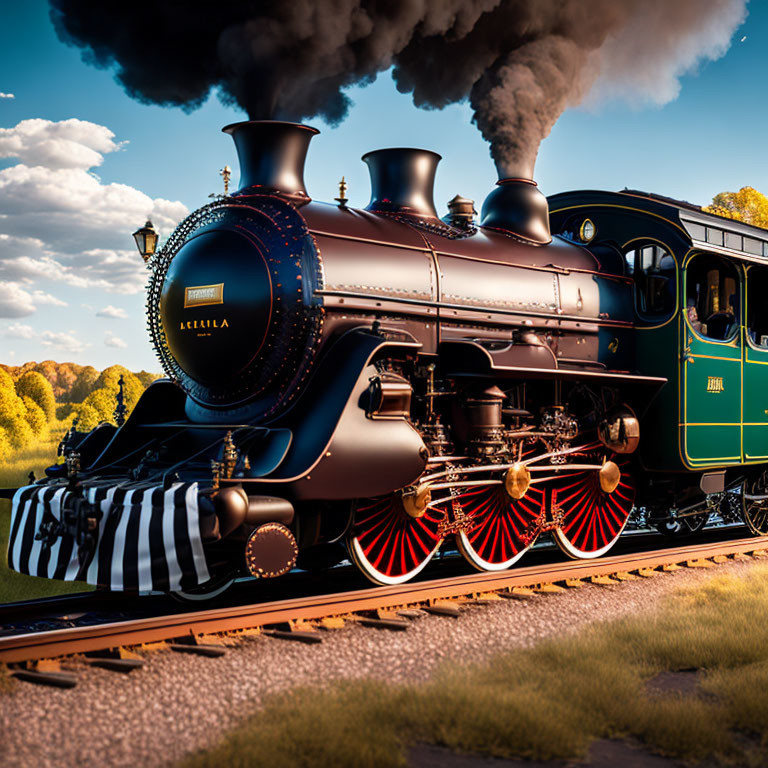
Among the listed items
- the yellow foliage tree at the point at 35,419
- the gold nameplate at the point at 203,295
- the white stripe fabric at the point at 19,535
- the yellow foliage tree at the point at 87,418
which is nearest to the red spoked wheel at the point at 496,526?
the gold nameplate at the point at 203,295

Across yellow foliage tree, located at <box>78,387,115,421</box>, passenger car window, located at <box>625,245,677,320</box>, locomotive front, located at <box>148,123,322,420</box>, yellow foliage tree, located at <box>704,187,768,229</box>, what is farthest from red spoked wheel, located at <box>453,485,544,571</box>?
yellow foliage tree, located at <box>704,187,768,229</box>

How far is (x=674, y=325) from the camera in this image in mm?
7766

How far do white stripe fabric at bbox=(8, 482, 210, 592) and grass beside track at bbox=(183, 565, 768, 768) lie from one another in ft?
4.22

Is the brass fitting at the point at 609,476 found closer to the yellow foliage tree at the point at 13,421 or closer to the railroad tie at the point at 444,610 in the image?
the railroad tie at the point at 444,610

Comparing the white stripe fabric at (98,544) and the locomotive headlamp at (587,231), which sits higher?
the locomotive headlamp at (587,231)

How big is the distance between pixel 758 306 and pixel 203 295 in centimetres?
622

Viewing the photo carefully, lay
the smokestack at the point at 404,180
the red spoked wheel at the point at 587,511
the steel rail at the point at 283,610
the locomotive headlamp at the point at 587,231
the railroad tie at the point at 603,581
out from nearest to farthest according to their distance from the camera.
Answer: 1. the steel rail at the point at 283,610
2. the railroad tie at the point at 603,581
3. the smokestack at the point at 404,180
4. the red spoked wheel at the point at 587,511
5. the locomotive headlamp at the point at 587,231

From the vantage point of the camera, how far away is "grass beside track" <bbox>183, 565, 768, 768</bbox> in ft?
11.2

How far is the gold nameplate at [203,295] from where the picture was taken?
238 inches

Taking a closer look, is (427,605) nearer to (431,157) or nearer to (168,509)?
(168,509)

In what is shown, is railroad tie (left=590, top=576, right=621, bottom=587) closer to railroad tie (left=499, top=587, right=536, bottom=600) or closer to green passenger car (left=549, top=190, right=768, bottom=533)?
railroad tie (left=499, top=587, right=536, bottom=600)

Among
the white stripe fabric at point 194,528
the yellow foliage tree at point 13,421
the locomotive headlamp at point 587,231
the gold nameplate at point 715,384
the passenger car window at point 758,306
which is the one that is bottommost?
the white stripe fabric at point 194,528

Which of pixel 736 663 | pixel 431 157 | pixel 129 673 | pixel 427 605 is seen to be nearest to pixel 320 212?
pixel 431 157

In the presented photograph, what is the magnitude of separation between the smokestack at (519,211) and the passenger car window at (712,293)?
1539 mm
